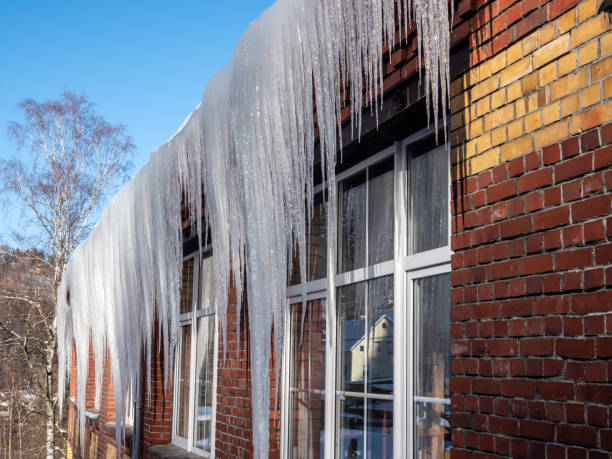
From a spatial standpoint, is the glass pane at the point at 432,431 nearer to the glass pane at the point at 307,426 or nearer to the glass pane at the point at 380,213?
the glass pane at the point at 380,213

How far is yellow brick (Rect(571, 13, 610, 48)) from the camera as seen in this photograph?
71.3 inches

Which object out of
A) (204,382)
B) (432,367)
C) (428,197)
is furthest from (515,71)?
(204,382)

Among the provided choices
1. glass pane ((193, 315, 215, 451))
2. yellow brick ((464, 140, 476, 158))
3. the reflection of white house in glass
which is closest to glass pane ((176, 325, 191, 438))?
glass pane ((193, 315, 215, 451))

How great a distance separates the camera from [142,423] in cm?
741

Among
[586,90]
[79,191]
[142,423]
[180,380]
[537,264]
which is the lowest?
[142,423]

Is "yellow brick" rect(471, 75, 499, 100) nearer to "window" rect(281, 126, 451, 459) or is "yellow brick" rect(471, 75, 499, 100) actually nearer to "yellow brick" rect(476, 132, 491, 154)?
"yellow brick" rect(476, 132, 491, 154)

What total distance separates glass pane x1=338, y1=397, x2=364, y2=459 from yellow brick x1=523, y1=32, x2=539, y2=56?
1844mm

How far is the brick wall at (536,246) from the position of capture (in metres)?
1.79

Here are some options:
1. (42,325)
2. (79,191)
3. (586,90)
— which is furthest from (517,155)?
(42,325)

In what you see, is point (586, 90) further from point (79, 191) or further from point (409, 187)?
point (79, 191)

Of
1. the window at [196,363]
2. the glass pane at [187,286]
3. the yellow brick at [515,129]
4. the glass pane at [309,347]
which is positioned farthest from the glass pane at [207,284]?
the yellow brick at [515,129]

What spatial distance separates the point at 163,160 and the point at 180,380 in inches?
120

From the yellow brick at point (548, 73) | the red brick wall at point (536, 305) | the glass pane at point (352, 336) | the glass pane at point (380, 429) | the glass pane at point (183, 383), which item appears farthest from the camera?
the glass pane at point (183, 383)

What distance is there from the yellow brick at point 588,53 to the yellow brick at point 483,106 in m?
0.43
